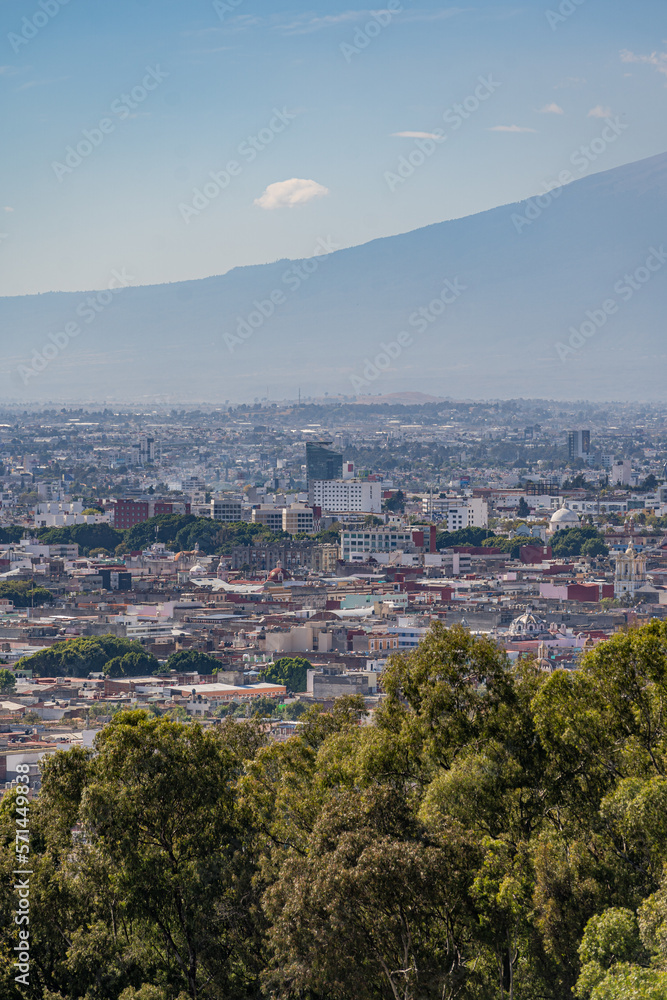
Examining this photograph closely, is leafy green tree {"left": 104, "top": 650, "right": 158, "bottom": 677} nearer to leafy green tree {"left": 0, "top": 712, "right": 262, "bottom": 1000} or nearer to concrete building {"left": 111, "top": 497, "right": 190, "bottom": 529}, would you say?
leafy green tree {"left": 0, "top": 712, "right": 262, "bottom": 1000}

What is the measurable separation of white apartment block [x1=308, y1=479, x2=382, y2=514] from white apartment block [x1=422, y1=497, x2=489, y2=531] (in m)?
10.9

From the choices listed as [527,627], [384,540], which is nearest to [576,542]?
[384,540]

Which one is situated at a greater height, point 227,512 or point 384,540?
point 227,512

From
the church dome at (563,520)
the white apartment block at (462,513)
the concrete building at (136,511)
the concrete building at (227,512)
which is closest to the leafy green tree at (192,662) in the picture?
the church dome at (563,520)

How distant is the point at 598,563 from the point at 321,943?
65554 mm

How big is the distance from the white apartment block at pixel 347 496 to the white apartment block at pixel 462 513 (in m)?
10.9

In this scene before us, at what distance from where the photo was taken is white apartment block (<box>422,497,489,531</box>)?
303 feet

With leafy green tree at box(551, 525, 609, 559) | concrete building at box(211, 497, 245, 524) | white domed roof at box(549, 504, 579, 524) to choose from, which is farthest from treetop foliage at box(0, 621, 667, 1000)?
concrete building at box(211, 497, 245, 524)

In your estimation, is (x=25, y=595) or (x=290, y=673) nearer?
(x=290, y=673)

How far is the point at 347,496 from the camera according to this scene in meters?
110

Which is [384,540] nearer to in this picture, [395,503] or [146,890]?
[395,503]

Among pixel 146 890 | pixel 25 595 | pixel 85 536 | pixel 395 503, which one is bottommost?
pixel 25 595

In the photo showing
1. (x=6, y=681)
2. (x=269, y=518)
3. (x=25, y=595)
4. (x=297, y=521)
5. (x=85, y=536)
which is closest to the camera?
(x=6, y=681)

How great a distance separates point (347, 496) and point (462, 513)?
1801 centimetres
